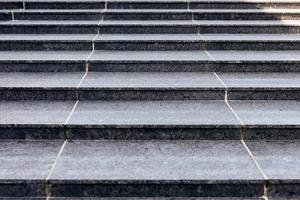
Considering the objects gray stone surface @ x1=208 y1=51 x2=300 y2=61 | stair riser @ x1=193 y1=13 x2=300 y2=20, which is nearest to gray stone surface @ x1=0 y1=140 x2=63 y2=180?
gray stone surface @ x1=208 y1=51 x2=300 y2=61

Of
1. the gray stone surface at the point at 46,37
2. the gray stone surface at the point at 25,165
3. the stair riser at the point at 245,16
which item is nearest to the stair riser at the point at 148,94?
the gray stone surface at the point at 25,165

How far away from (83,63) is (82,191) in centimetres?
→ 199

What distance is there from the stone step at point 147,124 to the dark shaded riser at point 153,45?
58.4 inches

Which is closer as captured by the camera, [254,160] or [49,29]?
[254,160]

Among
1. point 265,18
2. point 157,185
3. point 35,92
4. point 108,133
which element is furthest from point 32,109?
point 265,18

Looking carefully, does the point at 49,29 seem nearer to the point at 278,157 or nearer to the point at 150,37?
the point at 150,37

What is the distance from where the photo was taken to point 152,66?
185 inches

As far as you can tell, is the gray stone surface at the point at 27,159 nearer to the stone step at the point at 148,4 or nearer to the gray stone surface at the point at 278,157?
the gray stone surface at the point at 278,157

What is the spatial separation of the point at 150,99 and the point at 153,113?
1.24ft

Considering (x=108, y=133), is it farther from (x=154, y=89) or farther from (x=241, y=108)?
(x=241, y=108)

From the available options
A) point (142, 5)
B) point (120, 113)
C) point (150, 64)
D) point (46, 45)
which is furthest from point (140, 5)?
point (120, 113)

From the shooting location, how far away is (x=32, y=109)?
388 centimetres

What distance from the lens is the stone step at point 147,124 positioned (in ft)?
11.7

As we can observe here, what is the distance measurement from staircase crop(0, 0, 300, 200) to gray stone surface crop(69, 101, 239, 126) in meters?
0.02
